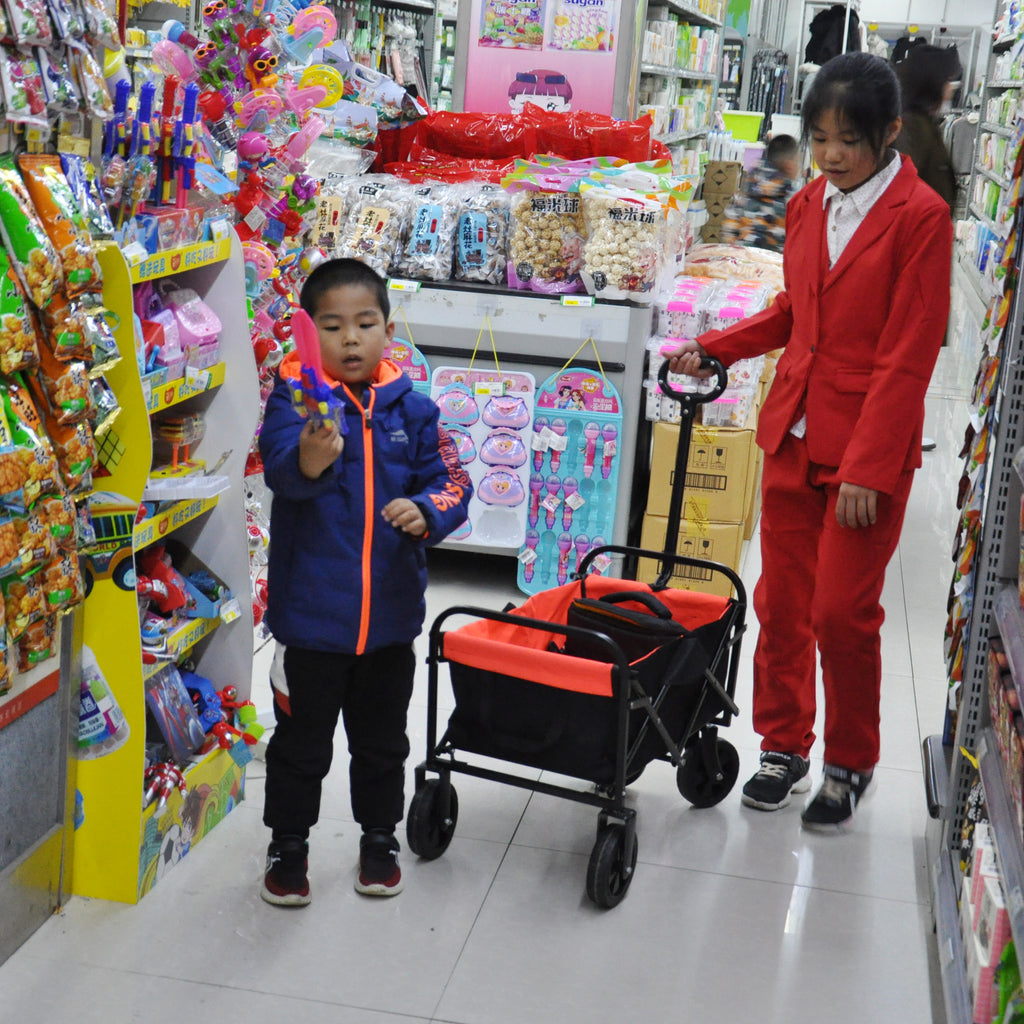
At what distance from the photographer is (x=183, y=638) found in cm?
262

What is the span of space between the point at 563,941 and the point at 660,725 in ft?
1.55

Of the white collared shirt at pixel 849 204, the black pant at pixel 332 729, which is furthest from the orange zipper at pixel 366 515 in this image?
the white collared shirt at pixel 849 204

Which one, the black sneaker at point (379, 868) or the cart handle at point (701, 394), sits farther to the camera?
the cart handle at point (701, 394)

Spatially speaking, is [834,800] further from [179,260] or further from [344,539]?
[179,260]

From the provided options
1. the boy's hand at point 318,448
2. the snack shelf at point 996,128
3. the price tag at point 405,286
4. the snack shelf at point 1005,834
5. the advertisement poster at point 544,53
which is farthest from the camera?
the snack shelf at point 996,128

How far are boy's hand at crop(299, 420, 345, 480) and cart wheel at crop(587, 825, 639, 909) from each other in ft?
3.13

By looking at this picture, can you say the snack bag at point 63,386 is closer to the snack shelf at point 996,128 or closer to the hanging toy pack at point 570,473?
the hanging toy pack at point 570,473

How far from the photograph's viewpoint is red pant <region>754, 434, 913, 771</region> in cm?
284

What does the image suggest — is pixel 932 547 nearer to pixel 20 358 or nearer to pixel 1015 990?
pixel 1015 990

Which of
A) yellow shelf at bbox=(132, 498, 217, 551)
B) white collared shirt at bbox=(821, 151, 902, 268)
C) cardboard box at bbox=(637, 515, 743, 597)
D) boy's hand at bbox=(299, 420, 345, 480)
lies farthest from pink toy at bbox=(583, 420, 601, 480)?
boy's hand at bbox=(299, 420, 345, 480)

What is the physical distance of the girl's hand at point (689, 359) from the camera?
307 cm

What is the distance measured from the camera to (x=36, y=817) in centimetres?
236

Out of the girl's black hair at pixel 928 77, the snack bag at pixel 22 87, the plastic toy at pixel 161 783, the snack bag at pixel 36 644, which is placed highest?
the girl's black hair at pixel 928 77

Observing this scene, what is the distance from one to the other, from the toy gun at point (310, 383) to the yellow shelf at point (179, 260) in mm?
338
